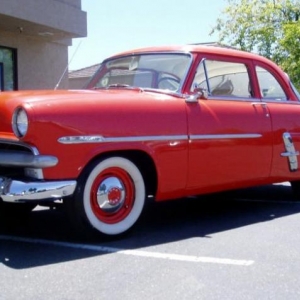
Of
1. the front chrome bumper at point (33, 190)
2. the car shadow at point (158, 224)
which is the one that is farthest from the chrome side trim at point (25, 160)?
the car shadow at point (158, 224)

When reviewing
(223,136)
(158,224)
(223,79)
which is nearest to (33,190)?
(158,224)

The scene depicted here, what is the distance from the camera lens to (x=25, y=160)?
4.50 metres

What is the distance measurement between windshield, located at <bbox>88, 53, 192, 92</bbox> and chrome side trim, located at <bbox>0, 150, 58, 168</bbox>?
1607 millimetres

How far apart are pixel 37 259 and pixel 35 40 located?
10491 millimetres

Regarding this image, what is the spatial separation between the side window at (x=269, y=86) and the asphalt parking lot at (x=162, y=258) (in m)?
1.29

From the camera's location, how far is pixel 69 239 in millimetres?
4996

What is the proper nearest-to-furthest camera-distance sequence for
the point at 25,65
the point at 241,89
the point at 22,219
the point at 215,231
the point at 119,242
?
1. the point at 119,242
2. the point at 215,231
3. the point at 22,219
4. the point at 241,89
5. the point at 25,65

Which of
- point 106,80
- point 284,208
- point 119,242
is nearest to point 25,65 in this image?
point 106,80

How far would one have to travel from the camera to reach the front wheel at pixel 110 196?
4723 mm

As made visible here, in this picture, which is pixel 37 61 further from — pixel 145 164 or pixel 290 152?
pixel 145 164

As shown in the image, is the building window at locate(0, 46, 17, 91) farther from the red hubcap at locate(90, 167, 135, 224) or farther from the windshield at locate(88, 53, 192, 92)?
the red hubcap at locate(90, 167, 135, 224)

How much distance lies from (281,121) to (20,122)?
2984mm

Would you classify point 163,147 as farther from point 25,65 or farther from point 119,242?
point 25,65

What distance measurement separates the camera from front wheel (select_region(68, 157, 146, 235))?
15.5 feet
